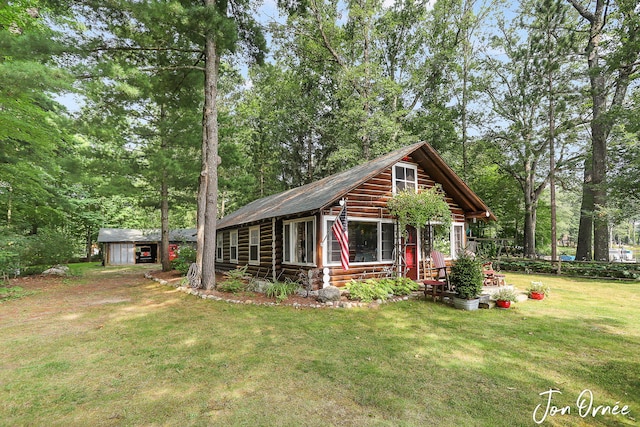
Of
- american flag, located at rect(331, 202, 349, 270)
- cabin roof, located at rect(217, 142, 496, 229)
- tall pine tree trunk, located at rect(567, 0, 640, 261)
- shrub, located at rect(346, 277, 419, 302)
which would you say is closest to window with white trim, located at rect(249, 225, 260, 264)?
cabin roof, located at rect(217, 142, 496, 229)

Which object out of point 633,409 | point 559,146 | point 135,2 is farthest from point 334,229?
point 559,146

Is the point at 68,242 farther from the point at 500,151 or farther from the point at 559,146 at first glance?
the point at 559,146

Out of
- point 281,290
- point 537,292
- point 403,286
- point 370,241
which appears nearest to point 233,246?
point 281,290

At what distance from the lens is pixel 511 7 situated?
848 inches

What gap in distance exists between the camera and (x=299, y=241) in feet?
35.7

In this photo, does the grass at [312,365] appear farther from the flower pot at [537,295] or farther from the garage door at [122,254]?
the garage door at [122,254]

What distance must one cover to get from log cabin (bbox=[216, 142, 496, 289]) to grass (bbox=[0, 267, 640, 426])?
2359 mm

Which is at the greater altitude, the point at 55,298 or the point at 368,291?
the point at 368,291

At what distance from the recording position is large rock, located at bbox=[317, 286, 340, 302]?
8.69 m

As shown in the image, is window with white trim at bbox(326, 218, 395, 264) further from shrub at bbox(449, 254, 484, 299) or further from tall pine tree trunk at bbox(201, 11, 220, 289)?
tall pine tree trunk at bbox(201, 11, 220, 289)

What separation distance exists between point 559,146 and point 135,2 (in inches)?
1005

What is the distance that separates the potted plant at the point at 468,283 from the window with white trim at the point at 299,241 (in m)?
4.36

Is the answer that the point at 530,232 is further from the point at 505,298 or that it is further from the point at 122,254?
the point at 122,254

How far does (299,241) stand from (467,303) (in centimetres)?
557
